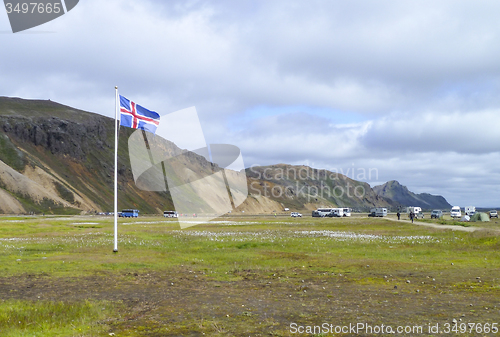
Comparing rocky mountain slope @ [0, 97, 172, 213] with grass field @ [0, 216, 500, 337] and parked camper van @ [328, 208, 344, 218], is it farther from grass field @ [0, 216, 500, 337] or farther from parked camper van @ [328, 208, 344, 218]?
grass field @ [0, 216, 500, 337]

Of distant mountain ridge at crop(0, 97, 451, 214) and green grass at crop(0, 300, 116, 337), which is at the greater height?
distant mountain ridge at crop(0, 97, 451, 214)

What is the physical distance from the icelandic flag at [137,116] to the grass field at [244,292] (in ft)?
28.3

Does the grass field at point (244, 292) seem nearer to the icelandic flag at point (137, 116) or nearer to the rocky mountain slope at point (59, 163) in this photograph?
the icelandic flag at point (137, 116)

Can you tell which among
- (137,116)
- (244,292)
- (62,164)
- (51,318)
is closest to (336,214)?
(62,164)

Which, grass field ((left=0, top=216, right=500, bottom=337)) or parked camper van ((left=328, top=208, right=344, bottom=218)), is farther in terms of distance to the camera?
parked camper van ((left=328, top=208, right=344, bottom=218))

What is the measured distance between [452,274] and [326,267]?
599 cm

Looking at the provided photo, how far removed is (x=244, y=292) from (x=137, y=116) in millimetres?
16710

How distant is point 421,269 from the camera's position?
2086cm

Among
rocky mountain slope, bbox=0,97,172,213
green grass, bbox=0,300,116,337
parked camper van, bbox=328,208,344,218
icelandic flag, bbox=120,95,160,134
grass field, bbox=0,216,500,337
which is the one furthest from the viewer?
parked camper van, bbox=328,208,344,218

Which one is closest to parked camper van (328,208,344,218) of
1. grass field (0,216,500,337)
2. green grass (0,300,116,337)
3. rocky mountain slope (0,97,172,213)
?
rocky mountain slope (0,97,172,213)

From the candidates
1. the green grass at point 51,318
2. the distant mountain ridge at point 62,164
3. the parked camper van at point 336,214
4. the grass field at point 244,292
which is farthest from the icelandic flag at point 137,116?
the parked camper van at point 336,214

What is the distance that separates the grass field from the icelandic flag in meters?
8.61

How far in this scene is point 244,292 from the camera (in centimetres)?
1612

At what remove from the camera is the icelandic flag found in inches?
1088
